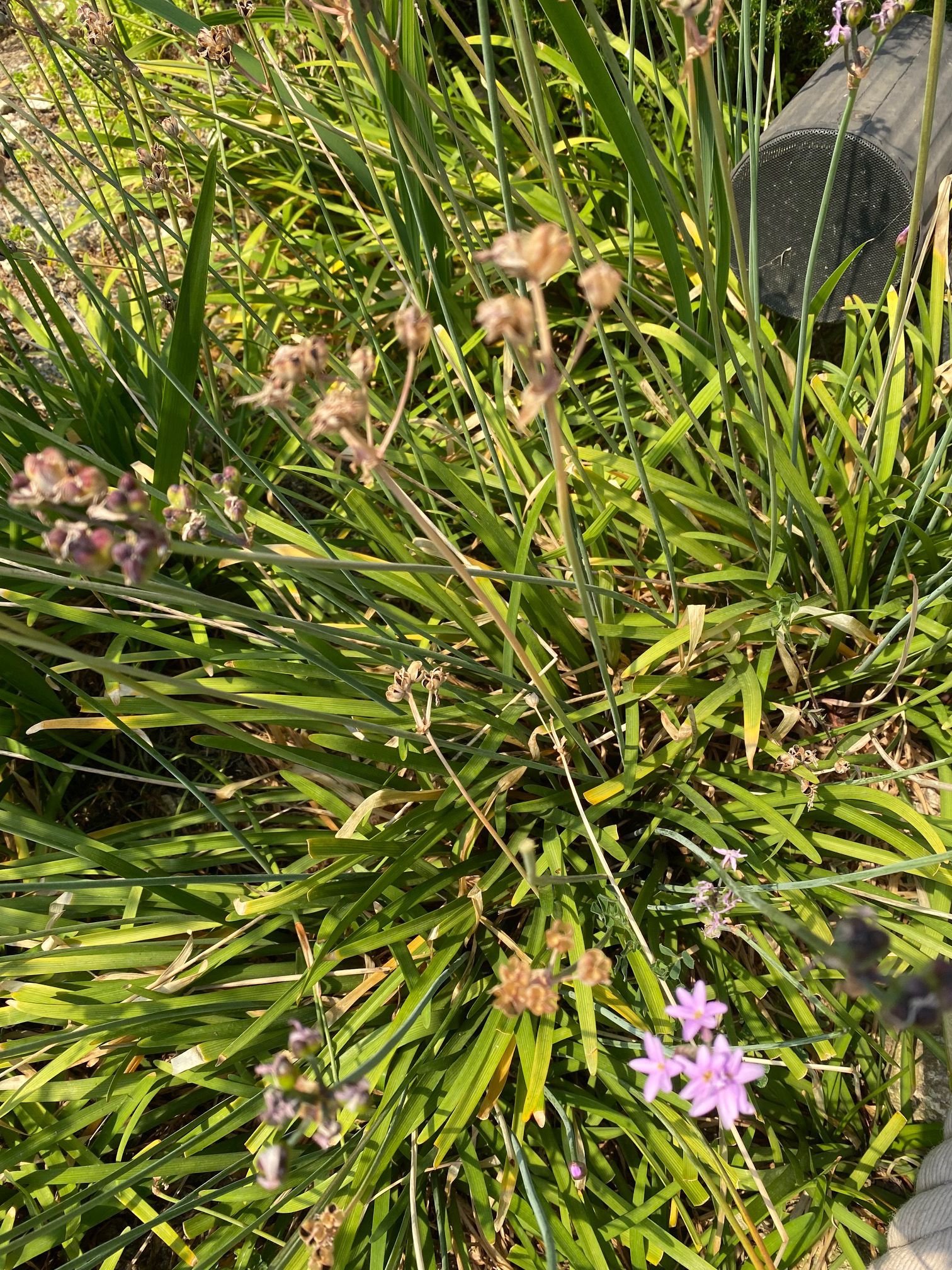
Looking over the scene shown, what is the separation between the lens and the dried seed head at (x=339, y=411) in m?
0.84

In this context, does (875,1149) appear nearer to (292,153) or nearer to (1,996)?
(1,996)

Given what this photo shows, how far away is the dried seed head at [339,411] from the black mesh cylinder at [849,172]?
1.72 m

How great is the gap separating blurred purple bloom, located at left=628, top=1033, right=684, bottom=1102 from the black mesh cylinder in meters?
1.84

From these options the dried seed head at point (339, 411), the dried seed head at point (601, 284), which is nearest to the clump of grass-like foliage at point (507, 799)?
the dried seed head at point (339, 411)

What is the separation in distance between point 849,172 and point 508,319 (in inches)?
76.1

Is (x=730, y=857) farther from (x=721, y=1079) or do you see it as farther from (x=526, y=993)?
(x=526, y=993)

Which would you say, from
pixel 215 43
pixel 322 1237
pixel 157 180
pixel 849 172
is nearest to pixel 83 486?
pixel 322 1237

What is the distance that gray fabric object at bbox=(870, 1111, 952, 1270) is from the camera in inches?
56.9

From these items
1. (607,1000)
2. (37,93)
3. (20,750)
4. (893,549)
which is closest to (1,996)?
(20,750)

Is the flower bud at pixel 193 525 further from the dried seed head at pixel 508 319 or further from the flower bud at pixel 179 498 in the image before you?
the dried seed head at pixel 508 319

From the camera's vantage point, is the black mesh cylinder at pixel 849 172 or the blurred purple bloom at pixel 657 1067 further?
the black mesh cylinder at pixel 849 172

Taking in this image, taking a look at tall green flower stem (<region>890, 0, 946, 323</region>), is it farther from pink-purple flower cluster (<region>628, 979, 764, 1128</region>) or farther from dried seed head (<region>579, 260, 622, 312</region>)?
pink-purple flower cluster (<region>628, 979, 764, 1128</region>)

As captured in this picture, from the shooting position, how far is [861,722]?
188 cm

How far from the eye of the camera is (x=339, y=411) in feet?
2.74
